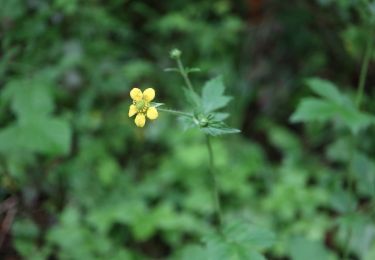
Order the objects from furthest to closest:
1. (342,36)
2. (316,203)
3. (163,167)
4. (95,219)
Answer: (342,36)
(163,167)
(316,203)
(95,219)

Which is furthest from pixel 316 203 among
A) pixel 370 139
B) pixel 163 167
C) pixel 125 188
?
pixel 125 188

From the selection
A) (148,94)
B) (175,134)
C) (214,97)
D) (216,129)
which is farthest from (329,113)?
(175,134)

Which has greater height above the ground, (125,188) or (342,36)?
(342,36)

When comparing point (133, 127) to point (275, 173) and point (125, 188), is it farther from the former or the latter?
point (275, 173)

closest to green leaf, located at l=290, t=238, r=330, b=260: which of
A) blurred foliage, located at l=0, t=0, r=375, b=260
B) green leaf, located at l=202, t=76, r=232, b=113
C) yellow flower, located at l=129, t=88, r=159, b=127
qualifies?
blurred foliage, located at l=0, t=0, r=375, b=260

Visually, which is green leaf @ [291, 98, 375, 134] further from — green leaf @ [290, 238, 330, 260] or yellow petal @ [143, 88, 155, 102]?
yellow petal @ [143, 88, 155, 102]

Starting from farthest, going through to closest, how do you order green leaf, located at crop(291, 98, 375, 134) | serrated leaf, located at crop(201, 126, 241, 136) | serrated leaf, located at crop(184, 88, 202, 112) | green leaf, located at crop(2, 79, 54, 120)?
green leaf, located at crop(2, 79, 54, 120)
green leaf, located at crop(291, 98, 375, 134)
serrated leaf, located at crop(184, 88, 202, 112)
serrated leaf, located at crop(201, 126, 241, 136)

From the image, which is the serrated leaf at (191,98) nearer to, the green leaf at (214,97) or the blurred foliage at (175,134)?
the green leaf at (214,97)

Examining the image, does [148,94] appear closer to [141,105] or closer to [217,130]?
[141,105]
